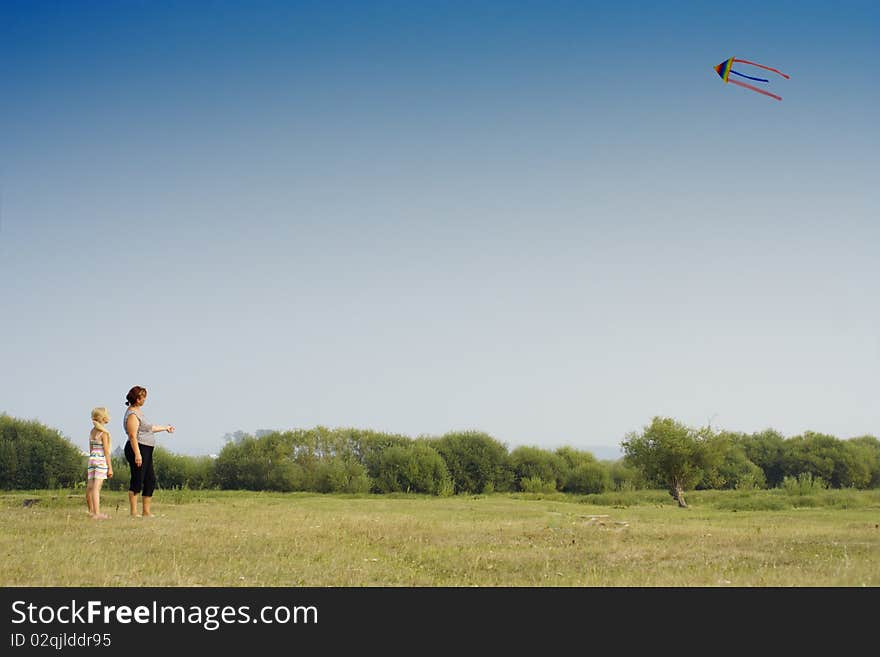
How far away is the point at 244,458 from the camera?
61406mm

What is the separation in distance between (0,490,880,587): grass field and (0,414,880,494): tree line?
28.2 m

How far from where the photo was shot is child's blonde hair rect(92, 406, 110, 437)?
20.6 m

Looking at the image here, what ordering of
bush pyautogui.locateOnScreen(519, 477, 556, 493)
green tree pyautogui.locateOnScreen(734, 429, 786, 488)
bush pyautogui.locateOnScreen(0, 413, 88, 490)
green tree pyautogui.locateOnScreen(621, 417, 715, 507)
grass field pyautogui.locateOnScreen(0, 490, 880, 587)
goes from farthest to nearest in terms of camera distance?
green tree pyautogui.locateOnScreen(734, 429, 786, 488), bush pyautogui.locateOnScreen(519, 477, 556, 493), bush pyautogui.locateOnScreen(0, 413, 88, 490), green tree pyautogui.locateOnScreen(621, 417, 715, 507), grass field pyautogui.locateOnScreen(0, 490, 880, 587)

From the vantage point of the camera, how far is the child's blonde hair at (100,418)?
2064 cm

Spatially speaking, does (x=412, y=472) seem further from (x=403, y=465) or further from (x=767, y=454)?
(x=767, y=454)

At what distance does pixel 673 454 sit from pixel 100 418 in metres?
33.1

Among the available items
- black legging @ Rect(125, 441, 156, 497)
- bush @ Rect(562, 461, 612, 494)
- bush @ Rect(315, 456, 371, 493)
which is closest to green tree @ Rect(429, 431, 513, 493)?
bush @ Rect(562, 461, 612, 494)

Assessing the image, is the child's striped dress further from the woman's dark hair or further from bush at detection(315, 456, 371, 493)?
bush at detection(315, 456, 371, 493)

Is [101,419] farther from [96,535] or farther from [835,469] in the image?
[835,469]

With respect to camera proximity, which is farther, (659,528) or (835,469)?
(835,469)

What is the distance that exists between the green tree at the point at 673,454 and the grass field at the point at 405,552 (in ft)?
68.9
